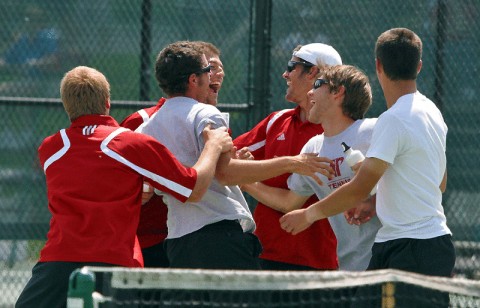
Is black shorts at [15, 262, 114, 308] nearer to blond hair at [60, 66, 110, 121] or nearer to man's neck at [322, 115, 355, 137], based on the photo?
blond hair at [60, 66, 110, 121]

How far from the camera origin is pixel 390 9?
7.56 meters

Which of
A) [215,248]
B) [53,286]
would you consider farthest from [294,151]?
[53,286]

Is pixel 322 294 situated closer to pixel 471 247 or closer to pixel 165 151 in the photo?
pixel 165 151

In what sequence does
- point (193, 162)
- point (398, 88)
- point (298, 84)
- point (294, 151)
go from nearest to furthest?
point (398, 88)
point (193, 162)
point (294, 151)
point (298, 84)

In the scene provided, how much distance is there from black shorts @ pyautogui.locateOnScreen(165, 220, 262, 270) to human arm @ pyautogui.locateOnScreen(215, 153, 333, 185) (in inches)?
10.1

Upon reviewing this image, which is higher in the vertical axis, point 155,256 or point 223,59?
point 223,59

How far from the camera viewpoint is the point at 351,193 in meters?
4.50

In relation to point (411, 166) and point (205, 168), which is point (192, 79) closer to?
point (205, 168)

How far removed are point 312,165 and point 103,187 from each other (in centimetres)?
98

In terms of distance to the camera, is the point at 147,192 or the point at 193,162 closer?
the point at 193,162

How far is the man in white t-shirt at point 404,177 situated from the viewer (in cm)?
444

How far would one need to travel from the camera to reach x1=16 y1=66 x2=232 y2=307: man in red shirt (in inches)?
172

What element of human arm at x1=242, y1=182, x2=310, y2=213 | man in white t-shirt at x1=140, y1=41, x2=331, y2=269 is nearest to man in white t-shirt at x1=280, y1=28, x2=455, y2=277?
man in white t-shirt at x1=140, y1=41, x2=331, y2=269

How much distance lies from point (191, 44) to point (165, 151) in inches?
33.6
